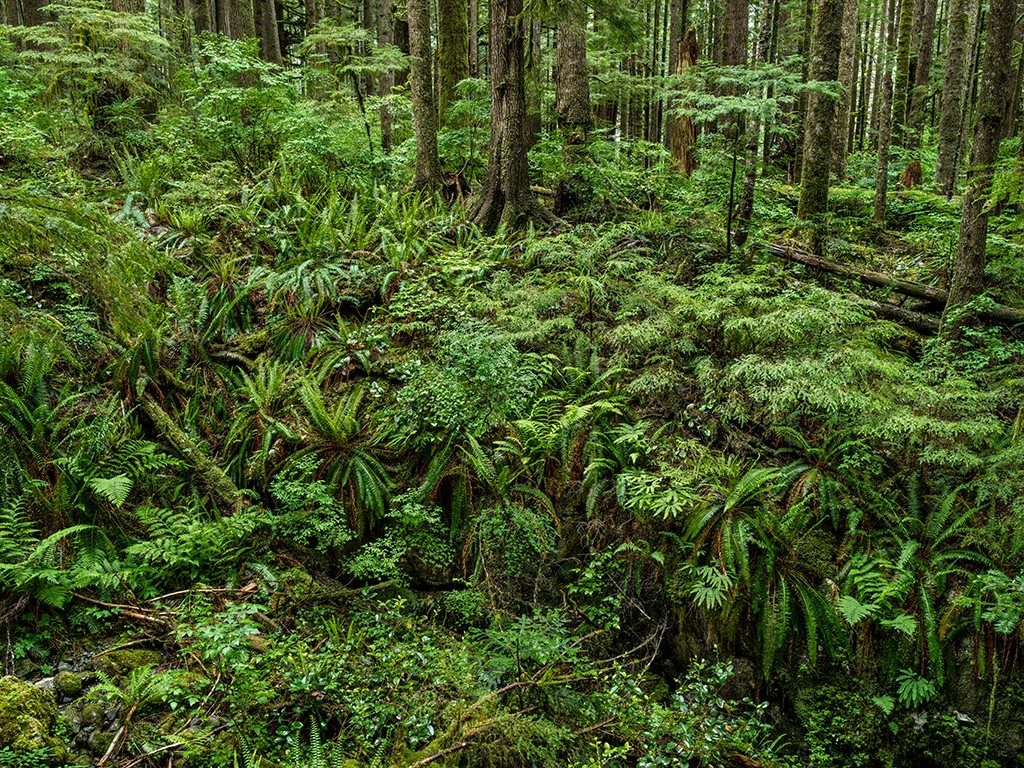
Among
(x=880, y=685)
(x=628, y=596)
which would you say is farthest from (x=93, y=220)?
(x=880, y=685)

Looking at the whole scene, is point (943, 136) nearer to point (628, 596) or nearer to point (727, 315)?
point (727, 315)

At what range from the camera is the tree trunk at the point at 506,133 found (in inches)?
298

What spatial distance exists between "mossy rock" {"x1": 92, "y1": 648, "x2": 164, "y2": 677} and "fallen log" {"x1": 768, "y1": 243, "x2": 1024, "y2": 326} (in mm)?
7350

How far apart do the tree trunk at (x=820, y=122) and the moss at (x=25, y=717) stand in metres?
9.45

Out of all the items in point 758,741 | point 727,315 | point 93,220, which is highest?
point 93,220

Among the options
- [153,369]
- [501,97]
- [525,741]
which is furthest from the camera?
[501,97]

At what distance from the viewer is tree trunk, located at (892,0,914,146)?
49.5 feet

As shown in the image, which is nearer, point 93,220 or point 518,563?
point 93,220

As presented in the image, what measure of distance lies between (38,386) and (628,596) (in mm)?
5205

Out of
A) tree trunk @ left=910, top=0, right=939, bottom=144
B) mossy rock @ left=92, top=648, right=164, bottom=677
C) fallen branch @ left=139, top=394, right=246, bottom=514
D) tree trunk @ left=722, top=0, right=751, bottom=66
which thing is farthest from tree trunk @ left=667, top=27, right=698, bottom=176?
mossy rock @ left=92, top=648, right=164, bottom=677

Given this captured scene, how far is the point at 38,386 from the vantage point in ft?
16.9

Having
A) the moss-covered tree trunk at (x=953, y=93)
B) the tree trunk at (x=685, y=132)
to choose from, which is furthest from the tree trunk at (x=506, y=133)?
the moss-covered tree trunk at (x=953, y=93)

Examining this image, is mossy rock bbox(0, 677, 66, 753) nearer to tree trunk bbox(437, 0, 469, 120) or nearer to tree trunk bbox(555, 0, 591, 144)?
tree trunk bbox(555, 0, 591, 144)

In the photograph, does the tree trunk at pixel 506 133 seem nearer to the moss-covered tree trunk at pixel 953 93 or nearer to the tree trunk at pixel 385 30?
the tree trunk at pixel 385 30
